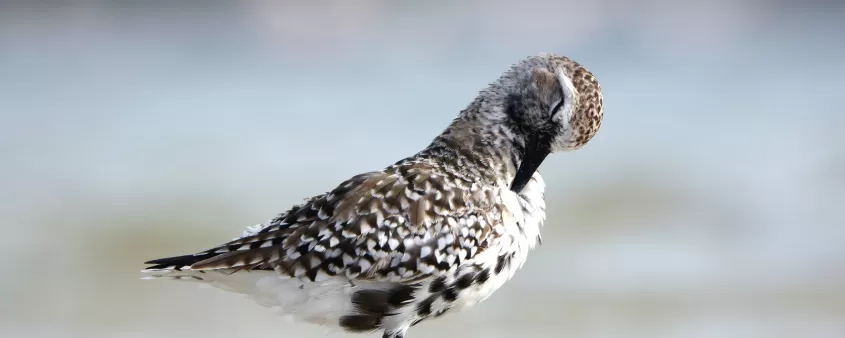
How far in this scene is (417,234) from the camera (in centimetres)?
491

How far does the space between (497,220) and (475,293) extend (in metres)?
0.38

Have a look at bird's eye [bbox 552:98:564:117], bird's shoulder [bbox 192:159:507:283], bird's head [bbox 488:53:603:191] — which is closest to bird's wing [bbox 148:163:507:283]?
bird's shoulder [bbox 192:159:507:283]

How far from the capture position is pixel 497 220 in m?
5.02

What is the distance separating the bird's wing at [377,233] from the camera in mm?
4766

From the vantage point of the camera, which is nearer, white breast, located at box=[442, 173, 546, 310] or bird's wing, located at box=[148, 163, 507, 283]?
bird's wing, located at box=[148, 163, 507, 283]

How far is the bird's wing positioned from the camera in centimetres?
477

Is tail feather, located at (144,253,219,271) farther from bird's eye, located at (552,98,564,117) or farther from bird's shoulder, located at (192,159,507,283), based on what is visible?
bird's eye, located at (552,98,564,117)

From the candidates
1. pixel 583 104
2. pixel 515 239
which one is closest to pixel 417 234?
pixel 515 239

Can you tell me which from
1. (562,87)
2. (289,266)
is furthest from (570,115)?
(289,266)

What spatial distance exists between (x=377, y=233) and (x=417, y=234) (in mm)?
197

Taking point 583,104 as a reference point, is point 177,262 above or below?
below

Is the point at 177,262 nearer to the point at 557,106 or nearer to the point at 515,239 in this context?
the point at 515,239

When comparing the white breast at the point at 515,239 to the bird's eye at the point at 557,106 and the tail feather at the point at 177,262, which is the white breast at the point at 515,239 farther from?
the tail feather at the point at 177,262

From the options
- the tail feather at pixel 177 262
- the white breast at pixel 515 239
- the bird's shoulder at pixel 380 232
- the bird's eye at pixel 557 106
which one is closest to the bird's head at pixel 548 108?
the bird's eye at pixel 557 106
